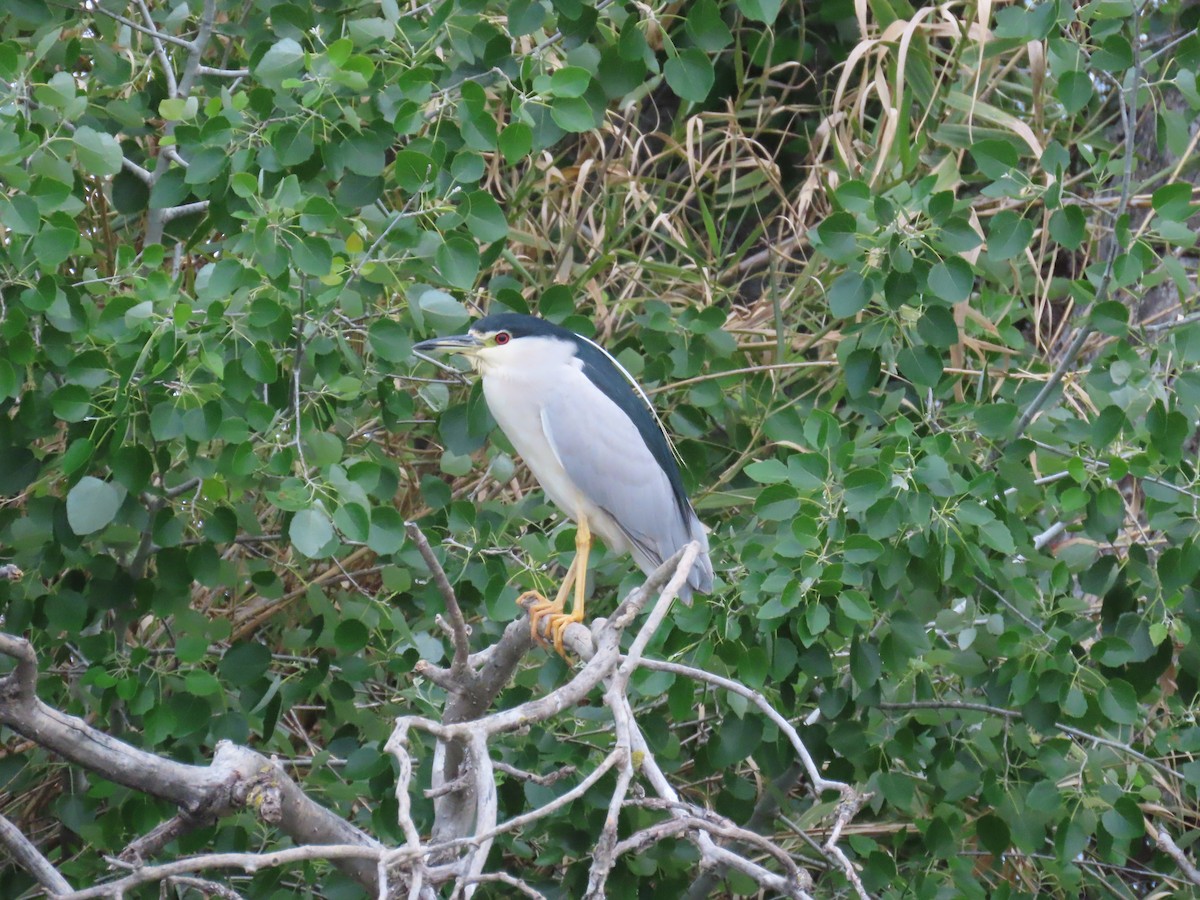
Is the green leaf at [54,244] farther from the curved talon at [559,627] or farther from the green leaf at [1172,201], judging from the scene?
the green leaf at [1172,201]

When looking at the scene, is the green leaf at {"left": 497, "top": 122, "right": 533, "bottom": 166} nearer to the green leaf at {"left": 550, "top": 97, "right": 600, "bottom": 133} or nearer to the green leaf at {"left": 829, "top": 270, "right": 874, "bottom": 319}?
the green leaf at {"left": 550, "top": 97, "right": 600, "bottom": 133}

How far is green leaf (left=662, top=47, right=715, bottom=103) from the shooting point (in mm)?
2193

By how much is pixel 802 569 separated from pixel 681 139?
221cm

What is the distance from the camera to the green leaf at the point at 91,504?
189 cm

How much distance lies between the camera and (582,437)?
254 centimetres

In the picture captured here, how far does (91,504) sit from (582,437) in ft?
3.09

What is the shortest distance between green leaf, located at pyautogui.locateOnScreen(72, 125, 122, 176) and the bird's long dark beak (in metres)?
0.60

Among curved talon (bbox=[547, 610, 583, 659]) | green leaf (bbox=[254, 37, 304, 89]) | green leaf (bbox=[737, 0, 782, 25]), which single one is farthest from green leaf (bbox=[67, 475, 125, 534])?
green leaf (bbox=[737, 0, 782, 25])

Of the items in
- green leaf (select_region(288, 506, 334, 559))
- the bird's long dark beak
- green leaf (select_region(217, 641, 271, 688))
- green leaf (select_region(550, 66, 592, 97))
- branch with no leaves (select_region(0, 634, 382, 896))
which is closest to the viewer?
branch with no leaves (select_region(0, 634, 382, 896))

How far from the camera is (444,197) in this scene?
2.08 metres

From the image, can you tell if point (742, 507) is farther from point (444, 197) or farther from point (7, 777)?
point (7, 777)

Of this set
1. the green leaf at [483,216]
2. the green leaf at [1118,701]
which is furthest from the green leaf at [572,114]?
the green leaf at [1118,701]

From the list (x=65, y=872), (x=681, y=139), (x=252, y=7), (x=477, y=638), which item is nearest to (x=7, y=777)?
(x=65, y=872)

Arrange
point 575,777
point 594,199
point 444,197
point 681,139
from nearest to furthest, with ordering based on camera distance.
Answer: point 444,197, point 575,777, point 594,199, point 681,139
